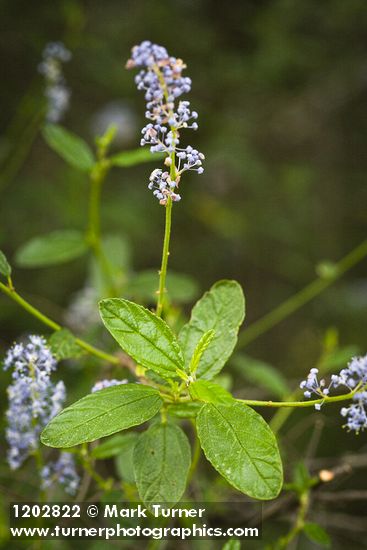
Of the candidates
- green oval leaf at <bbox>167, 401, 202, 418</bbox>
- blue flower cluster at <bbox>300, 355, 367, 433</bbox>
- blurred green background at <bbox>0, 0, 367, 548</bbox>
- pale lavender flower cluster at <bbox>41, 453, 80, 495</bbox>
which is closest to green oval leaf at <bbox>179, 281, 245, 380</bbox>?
green oval leaf at <bbox>167, 401, 202, 418</bbox>

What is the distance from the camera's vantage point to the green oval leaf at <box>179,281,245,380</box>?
1307 millimetres

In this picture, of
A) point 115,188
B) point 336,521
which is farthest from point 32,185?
point 336,521

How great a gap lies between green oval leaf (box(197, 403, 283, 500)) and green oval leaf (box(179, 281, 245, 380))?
155 millimetres

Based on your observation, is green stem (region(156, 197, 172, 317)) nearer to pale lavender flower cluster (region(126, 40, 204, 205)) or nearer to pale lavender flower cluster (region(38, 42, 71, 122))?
pale lavender flower cluster (region(126, 40, 204, 205))

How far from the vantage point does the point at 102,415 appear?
1.13m

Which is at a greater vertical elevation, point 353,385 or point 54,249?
point 54,249

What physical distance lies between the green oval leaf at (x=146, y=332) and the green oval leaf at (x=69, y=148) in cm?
80

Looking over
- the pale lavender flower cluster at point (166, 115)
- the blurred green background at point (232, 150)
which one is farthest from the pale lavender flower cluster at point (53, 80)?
the pale lavender flower cluster at point (166, 115)

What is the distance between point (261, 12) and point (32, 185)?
5.15 ft

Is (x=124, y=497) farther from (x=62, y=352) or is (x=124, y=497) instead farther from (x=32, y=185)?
(x=32, y=185)

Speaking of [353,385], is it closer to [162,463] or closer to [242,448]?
[242,448]

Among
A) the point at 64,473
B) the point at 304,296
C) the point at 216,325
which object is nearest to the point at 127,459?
the point at 64,473

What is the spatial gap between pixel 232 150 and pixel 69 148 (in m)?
1.71

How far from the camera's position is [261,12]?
3.05m
